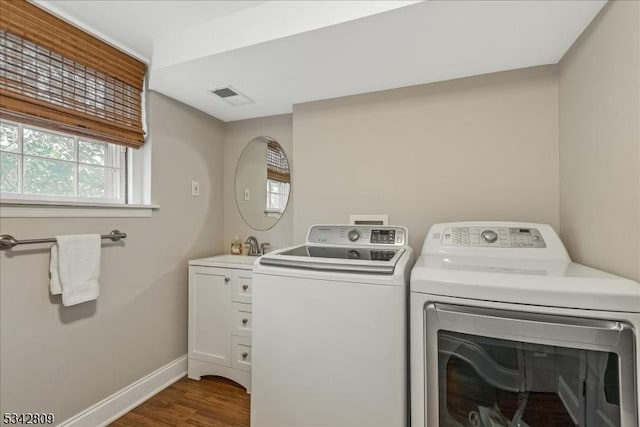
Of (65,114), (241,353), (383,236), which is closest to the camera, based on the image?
(65,114)

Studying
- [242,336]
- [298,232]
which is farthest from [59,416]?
[298,232]

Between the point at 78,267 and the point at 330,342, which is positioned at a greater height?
the point at 78,267

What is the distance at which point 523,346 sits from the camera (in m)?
0.98

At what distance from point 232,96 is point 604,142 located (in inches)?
80.2

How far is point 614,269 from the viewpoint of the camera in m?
1.07

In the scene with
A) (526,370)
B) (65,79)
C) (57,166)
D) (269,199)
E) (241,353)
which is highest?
(65,79)

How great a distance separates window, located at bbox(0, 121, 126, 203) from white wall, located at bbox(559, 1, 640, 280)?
2486mm

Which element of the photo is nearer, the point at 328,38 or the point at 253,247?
the point at 328,38

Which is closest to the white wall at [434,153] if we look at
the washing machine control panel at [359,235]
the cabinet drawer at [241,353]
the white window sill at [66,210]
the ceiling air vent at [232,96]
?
the washing machine control panel at [359,235]

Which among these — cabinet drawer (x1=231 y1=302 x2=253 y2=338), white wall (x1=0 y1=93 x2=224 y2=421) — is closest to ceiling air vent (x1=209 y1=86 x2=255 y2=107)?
white wall (x1=0 y1=93 x2=224 y2=421)

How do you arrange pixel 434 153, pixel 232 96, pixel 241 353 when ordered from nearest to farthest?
1. pixel 434 153
2. pixel 241 353
3. pixel 232 96

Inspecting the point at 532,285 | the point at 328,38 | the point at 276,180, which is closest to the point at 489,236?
the point at 532,285

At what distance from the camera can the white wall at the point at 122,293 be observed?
1.29 meters

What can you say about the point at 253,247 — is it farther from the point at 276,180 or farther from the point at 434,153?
the point at 434,153
